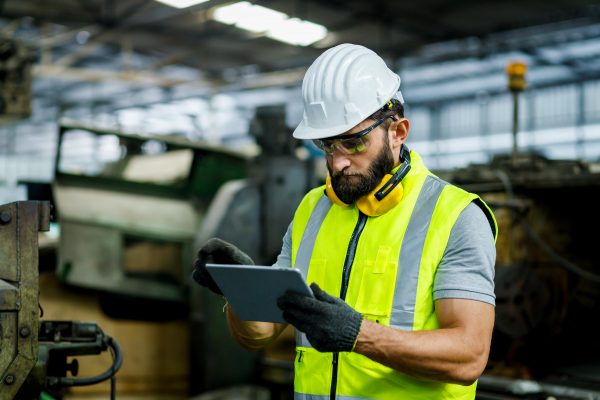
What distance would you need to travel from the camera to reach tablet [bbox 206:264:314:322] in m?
1.60

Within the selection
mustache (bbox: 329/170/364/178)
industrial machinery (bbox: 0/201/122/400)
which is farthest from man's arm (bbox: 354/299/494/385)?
industrial machinery (bbox: 0/201/122/400)

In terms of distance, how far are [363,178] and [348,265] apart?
0.79ft

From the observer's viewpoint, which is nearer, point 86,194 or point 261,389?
point 261,389

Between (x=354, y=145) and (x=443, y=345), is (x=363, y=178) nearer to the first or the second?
(x=354, y=145)

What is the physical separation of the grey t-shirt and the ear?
28cm

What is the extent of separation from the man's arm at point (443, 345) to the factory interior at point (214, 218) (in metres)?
0.95

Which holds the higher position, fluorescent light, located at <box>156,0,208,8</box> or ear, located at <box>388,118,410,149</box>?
fluorescent light, located at <box>156,0,208,8</box>

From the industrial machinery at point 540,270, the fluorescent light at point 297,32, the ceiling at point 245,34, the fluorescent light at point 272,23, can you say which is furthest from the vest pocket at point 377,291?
the fluorescent light at point 297,32

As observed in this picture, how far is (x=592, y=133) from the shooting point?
12938mm

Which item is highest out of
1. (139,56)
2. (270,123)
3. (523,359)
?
(139,56)

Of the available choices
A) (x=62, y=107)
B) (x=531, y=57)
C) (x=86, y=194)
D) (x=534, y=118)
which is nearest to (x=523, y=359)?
(x=86, y=194)

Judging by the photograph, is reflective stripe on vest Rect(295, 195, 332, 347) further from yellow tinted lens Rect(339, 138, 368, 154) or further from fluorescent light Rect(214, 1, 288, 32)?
fluorescent light Rect(214, 1, 288, 32)

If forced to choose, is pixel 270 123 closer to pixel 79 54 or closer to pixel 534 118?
pixel 79 54

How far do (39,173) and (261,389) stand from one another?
1615 cm
